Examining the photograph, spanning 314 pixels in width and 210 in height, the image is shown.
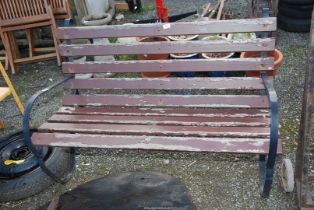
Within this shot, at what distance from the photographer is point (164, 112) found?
287 cm

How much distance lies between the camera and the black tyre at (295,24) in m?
5.55

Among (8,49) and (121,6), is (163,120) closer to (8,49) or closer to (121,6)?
(8,49)

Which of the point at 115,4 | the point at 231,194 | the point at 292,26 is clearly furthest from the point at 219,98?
the point at 115,4

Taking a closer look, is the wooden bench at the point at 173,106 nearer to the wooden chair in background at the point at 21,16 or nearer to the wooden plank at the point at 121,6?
the wooden chair in background at the point at 21,16

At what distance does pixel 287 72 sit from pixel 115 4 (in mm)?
4501

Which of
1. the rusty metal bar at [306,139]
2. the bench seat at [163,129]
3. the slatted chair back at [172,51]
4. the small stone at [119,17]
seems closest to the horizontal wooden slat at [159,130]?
the bench seat at [163,129]

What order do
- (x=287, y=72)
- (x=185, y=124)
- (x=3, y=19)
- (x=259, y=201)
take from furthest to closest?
(x=3, y=19) < (x=287, y=72) < (x=259, y=201) < (x=185, y=124)

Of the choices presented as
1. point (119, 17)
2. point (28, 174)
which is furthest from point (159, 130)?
point (119, 17)

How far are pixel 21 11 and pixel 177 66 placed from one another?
3.60 metres

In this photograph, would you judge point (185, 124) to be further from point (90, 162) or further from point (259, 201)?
point (90, 162)

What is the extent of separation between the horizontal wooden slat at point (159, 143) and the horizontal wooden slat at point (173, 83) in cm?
59

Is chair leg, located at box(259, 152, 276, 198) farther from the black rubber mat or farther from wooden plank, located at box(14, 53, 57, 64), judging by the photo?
wooden plank, located at box(14, 53, 57, 64)

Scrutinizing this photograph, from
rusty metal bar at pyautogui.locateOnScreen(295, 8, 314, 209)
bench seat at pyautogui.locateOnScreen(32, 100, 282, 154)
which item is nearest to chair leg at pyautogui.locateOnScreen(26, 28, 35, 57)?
bench seat at pyautogui.locateOnScreen(32, 100, 282, 154)

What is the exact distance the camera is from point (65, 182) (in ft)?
10.4
